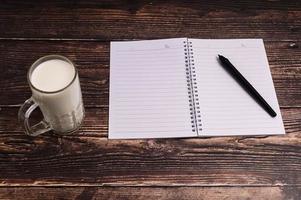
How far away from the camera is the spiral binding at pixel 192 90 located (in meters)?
0.80

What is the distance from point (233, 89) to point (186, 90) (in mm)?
93

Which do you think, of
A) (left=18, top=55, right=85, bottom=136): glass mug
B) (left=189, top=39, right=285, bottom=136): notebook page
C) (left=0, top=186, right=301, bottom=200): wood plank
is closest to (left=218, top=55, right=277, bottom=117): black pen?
(left=189, top=39, right=285, bottom=136): notebook page

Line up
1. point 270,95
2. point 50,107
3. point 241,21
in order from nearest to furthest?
point 50,107 < point 270,95 < point 241,21

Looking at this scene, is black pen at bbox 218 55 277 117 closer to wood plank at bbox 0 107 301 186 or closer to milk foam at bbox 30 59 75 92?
wood plank at bbox 0 107 301 186

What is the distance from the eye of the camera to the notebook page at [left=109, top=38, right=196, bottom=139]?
80 cm

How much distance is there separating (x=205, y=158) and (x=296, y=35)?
0.38m

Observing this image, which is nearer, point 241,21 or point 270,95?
point 270,95

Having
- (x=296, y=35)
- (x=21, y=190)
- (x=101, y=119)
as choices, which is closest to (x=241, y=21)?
(x=296, y=35)

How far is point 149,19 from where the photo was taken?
0.96 m

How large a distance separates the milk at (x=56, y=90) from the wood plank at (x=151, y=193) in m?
0.12

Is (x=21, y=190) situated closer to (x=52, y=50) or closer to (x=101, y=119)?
(x=101, y=119)

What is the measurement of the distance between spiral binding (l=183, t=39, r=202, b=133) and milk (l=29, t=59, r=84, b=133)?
0.22 meters

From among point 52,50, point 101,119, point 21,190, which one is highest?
point 52,50

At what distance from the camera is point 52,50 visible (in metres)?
0.90
